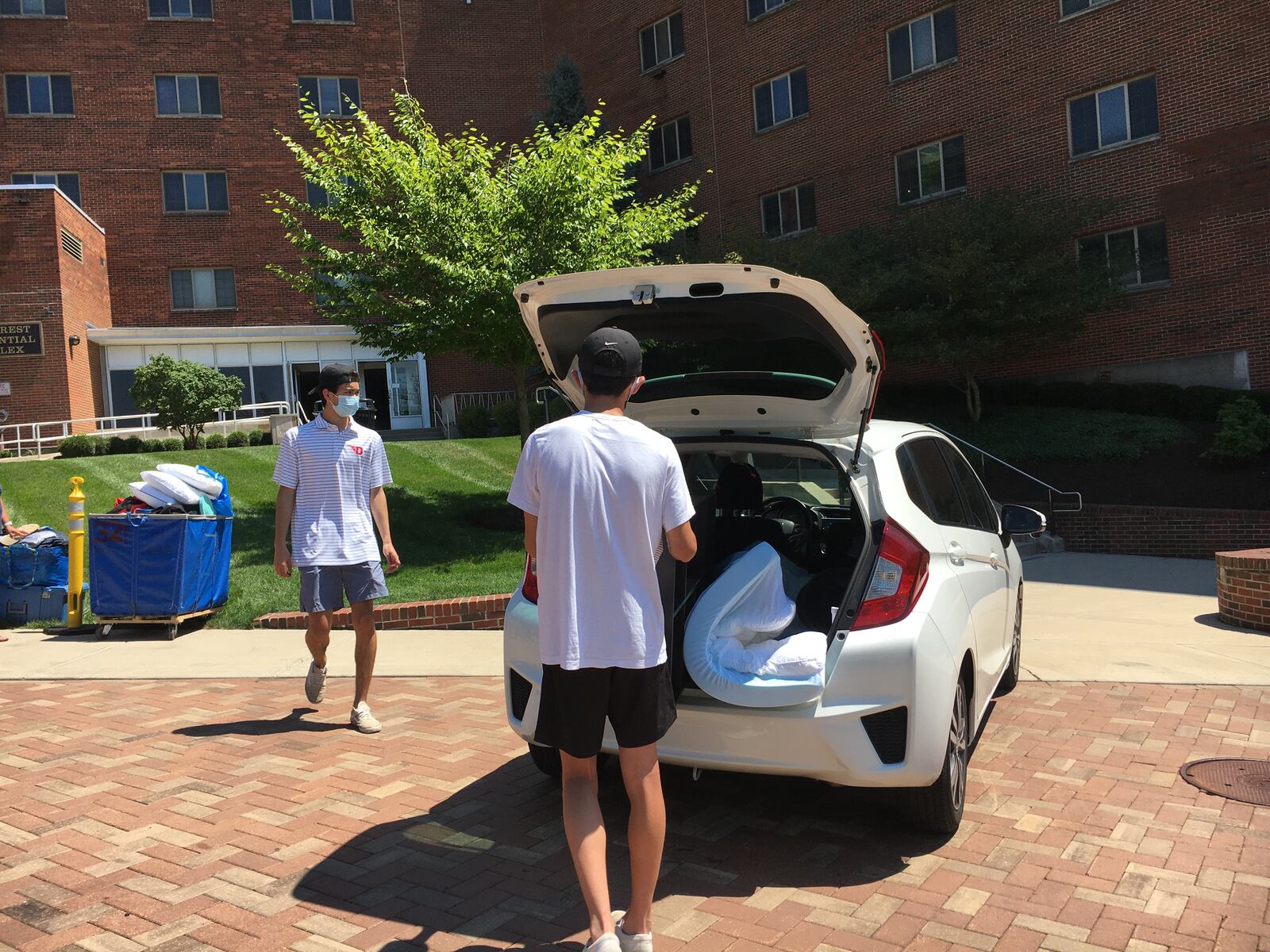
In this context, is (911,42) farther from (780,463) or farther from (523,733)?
(523,733)

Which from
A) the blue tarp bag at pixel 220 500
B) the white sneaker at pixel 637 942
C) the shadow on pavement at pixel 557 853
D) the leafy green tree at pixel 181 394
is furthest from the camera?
the leafy green tree at pixel 181 394

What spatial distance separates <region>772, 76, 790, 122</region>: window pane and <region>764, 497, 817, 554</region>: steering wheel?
2349 cm

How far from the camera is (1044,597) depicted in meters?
10.0

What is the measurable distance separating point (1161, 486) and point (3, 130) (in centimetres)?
3278

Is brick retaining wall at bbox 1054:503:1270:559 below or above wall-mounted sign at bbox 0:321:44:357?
below

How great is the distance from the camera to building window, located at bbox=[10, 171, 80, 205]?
103ft

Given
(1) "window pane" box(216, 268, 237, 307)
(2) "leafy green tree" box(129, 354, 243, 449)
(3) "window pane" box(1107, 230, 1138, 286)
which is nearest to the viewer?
(3) "window pane" box(1107, 230, 1138, 286)

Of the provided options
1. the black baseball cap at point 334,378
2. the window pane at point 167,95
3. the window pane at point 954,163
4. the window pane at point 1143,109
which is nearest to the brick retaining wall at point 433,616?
the black baseball cap at point 334,378

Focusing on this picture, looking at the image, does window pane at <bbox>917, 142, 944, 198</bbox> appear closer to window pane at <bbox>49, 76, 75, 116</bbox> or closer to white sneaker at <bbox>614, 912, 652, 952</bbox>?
white sneaker at <bbox>614, 912, 652, 952</bbox>

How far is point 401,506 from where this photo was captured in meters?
14.4

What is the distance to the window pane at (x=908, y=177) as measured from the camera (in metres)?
24.2

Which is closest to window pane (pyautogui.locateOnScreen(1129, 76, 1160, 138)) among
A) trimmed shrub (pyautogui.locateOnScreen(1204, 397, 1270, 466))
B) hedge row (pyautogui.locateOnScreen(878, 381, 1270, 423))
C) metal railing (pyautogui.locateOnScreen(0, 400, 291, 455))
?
hedge row (pyautogui.locateOnScreen(878, 381, 1270, 423))

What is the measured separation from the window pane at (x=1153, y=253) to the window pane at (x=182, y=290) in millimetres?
26900

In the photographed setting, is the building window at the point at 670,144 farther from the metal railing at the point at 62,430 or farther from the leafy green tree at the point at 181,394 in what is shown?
the leafy green tree at the point at 181,394
